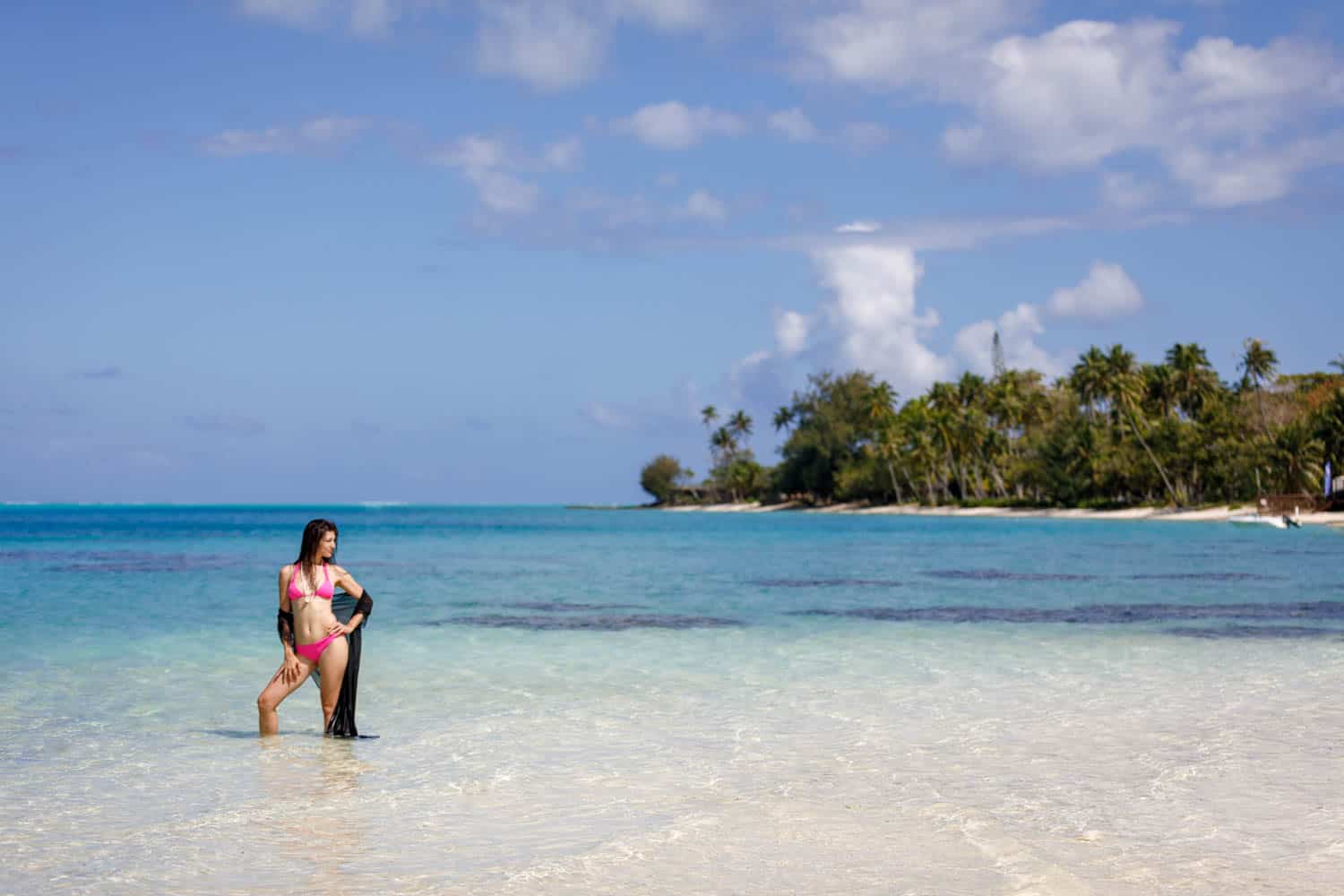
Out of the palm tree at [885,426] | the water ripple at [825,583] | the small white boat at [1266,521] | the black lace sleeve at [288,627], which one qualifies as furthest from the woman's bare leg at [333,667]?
the palm tree at [885,426]

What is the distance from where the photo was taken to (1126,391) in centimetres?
10681

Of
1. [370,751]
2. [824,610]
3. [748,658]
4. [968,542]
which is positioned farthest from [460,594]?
[968,542]

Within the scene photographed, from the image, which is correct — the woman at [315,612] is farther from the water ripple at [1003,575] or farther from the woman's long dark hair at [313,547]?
the water ripple at [1003,575]

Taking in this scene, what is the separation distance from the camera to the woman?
374 inches

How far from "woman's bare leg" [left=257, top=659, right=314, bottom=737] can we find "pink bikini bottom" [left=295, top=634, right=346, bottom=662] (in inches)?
3.1

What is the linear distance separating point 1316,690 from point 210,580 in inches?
1165

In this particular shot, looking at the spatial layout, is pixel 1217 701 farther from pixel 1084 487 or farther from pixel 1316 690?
pixel 1084 487

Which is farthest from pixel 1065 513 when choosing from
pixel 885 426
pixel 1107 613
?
pixel 1107 613

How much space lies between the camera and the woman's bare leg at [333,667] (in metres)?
9.76

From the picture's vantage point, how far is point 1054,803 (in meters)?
8.20

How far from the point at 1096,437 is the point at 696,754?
103711 millimetres

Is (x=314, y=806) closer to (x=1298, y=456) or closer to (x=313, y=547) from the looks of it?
(x=313, y=547)

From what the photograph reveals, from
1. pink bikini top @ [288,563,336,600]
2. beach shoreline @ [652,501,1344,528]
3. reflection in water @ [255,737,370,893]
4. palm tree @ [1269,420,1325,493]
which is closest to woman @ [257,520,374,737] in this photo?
pink bikini top @ [288,563,336,600]

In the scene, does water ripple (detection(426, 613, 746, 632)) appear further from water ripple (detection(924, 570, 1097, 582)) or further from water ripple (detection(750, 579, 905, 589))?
water ripple (detection(924, 570, 1097, 582))
